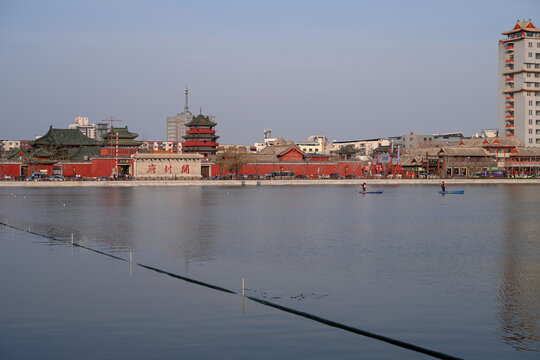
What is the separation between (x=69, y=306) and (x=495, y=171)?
425 feet

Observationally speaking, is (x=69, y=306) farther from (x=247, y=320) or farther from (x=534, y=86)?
(x=534, y=86)

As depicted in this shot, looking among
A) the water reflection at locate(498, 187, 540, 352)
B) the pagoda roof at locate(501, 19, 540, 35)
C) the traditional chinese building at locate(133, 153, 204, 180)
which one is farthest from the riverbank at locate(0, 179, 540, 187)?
the water reflection at locate(498, 187, 540, 352)

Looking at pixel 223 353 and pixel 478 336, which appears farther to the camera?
pixel 478 336

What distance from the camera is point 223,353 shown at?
15.0m

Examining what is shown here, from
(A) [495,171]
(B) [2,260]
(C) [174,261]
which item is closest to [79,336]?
(C) [174,261]

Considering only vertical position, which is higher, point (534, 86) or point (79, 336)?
point (534, 86)

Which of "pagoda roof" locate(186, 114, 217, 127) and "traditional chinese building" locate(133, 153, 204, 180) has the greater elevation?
"pagoda roof" locate(186, 114, 217, 127)

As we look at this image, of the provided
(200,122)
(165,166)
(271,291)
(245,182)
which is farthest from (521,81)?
(271,291)

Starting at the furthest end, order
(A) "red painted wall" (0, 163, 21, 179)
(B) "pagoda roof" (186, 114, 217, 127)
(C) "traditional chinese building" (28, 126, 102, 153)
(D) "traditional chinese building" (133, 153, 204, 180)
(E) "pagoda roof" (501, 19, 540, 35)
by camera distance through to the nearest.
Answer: (E) "pagoda roof" (501, 19, 540, 35), (B) "pagoda roof" (186, 114, 217, 127), (C) "traditional chinese building" (28, 126, 102, 153), (A) "red painted wall" (0, 163, 21, 179), (D) "traditional chinese building" (133, 153, 204, 180)

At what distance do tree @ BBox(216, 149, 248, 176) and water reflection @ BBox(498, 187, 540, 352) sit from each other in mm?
86384

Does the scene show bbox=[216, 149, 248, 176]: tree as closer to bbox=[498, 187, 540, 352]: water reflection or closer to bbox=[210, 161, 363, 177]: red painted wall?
bbox=[210, 161, 363, 177]: red painted wall

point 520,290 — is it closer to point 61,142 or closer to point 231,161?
point 231,161

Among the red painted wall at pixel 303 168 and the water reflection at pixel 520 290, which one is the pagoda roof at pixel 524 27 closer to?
the red painted wall at pixel 303 168

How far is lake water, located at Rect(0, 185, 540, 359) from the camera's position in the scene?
1580cm
